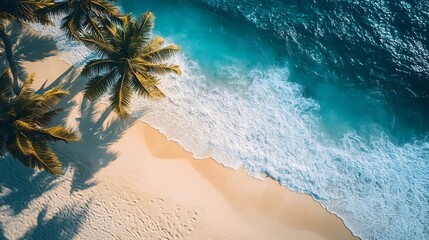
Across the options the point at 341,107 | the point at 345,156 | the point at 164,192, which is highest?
the point at 341,107

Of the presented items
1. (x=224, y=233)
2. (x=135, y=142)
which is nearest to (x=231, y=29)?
(x=135, y=142)

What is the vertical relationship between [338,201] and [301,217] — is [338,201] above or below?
above

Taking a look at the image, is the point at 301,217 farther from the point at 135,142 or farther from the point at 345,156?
the point at 135,142

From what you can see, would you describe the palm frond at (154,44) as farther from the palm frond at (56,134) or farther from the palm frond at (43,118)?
the palm frond at (56,134)

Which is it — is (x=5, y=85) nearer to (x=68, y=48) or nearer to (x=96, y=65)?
(x=96, y=65)

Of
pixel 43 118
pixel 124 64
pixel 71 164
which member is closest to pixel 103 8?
pixel 124 64

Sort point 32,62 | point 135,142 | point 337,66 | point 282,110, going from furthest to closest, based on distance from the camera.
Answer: point 337,66 → point 282,110 → point 32,62 → point 135,142

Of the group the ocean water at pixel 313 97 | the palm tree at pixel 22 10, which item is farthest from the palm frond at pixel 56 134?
the palm tree at pixel 22 10
